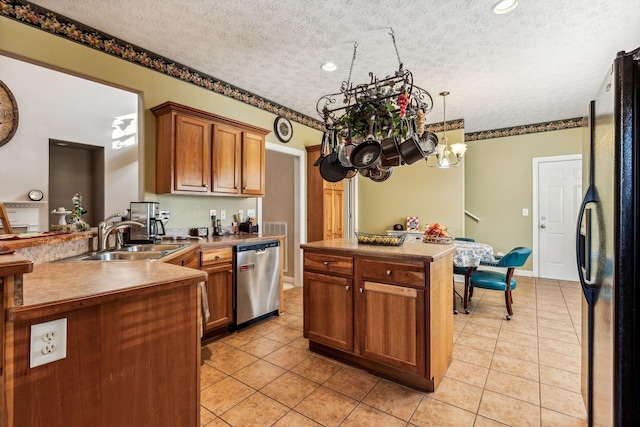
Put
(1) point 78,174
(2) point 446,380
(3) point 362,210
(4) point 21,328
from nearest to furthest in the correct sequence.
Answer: (4) point 21,328 < (2) point 446,380 < (1) point 78,174 < (3) point 362,210

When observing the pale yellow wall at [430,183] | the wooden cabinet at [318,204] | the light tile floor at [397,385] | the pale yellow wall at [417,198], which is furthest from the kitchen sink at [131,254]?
the pale yellow wall at [417,198]

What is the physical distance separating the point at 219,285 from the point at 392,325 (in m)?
1.58

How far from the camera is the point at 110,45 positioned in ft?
8.51

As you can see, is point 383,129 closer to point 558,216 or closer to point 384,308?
point 384,308

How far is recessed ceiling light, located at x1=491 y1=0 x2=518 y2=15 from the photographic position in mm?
2133

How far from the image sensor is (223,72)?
3.27 metres

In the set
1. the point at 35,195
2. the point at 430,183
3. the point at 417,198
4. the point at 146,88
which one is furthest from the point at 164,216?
the point at 430,183

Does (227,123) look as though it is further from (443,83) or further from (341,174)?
(443,83)

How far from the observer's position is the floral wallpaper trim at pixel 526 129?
488 cm

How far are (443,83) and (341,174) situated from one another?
1.97 meters

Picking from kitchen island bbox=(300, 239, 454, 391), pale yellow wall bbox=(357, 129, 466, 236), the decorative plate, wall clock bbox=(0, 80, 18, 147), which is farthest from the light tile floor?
wall clock bbox=(0, 80, 18, 147)

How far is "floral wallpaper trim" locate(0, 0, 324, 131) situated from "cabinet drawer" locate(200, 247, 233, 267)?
184 centimetres

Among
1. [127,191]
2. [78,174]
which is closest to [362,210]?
[127,191]

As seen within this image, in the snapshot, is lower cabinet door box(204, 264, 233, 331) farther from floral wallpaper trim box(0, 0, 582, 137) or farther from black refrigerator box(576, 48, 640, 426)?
black refrigerator box(576, 48, 640, 426)
